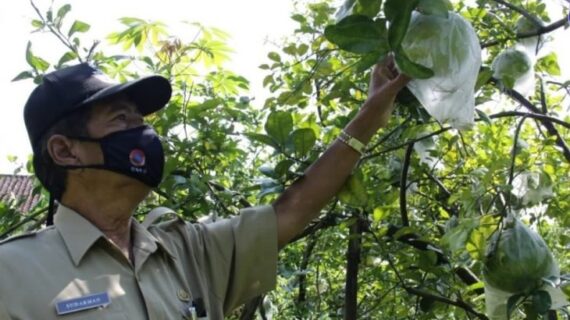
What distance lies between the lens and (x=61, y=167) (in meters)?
1.82

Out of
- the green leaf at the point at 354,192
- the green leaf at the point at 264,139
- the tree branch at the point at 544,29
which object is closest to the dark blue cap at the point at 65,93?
the green leaf at the point at 264,139

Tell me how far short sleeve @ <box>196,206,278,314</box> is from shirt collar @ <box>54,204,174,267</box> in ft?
0.45

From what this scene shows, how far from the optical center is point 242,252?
6.27ft

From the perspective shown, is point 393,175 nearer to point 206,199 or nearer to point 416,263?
point 416,263

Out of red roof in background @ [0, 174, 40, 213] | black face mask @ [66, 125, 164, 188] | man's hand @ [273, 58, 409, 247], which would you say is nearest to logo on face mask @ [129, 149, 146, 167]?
black face mask @ [66, 125, 164, 188]

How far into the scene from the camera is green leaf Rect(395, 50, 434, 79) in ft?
4.11

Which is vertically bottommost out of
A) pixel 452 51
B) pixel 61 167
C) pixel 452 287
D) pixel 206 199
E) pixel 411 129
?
pixel 452 287

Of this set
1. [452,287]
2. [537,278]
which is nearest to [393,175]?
[452,287]

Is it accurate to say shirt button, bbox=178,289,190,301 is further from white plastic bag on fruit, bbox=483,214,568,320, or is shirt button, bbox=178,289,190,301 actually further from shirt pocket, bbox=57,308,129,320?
white plastic bag on fruit, bbox=483,214,568,320

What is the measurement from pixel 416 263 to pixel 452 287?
0.12 m

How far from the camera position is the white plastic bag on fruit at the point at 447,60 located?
1414 mm

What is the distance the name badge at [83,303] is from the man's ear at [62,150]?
0.36 meters

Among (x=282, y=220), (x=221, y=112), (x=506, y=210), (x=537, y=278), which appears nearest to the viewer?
(x=537, y=278)

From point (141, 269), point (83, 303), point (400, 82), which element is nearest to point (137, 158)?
point (141, 269)
